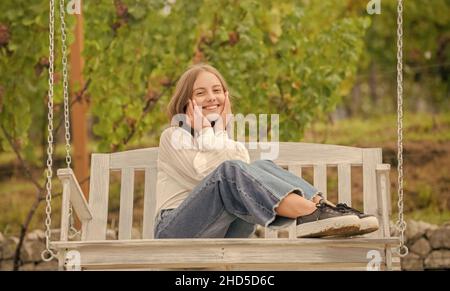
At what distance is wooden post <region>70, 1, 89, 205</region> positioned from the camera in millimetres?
5738

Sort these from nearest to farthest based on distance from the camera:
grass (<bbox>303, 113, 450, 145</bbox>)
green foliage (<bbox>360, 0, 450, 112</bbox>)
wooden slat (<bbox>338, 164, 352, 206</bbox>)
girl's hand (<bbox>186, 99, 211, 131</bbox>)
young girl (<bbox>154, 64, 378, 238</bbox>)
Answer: young girl (<bbox>154, 64, 378, 238</bbox>) < girl's hand (<bbox>186, 99, 211, 131</bbox>) < wooden slat (<bbox>338, 164, 352, 206</bbox>) < grass (<bbox>303, 113, 450, 145</bbox>) < green foliage (<bbox>360, 0, 450, 112</bbox>)

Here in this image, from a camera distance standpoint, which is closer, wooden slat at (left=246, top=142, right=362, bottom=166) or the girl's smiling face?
the girl's smiling face

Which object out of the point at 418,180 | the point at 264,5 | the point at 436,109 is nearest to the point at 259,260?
the point at 264,5

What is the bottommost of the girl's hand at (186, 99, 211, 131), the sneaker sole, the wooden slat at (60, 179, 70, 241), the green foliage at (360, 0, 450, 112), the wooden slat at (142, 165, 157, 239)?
the sneaker sole

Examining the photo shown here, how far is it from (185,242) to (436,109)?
21.4 ft

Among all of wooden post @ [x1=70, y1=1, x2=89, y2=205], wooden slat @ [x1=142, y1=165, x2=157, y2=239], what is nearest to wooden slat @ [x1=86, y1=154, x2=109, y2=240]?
wooden slat @ [x1=142, y1=165, x2=157, y2=239]

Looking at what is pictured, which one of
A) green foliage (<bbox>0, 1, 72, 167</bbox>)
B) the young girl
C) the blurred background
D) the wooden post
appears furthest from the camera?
the wooden post

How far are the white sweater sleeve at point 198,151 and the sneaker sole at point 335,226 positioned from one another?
0.53m

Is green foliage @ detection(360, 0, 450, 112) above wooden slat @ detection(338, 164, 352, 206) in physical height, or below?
above

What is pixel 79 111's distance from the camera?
6.05 metres

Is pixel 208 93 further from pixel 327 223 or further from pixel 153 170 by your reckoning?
pixel 327 223

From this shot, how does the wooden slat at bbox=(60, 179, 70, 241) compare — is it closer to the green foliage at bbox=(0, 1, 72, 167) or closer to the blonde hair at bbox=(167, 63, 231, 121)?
the blonde hair at bbox=(167, 63, 231, 121)

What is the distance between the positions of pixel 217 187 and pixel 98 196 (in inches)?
35.2
